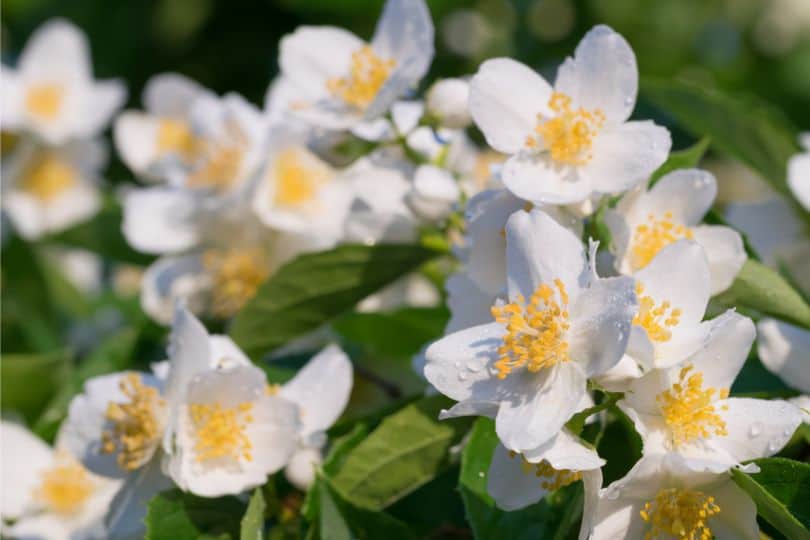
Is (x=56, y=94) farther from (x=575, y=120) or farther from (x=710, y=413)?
(x=710, y=413)

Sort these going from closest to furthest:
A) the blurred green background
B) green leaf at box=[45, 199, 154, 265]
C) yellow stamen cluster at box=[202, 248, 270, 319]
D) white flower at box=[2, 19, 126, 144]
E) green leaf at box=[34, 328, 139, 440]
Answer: green leaf at box=[34, 328, 139, 440], yellow stamen cluster at box=[202, 248, 270, 319], green leaf at box=[45, 199, 154, 265], white flower at box=[2, 19, 126, 144], the blurred green background

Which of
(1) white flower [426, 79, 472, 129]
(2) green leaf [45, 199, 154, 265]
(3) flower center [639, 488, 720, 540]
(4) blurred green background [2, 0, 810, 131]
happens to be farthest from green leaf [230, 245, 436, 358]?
(4) blurred green background [2, 0, 810, 131]

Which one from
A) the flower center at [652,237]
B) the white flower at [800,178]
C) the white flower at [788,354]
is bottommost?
the white flower at [788,354]

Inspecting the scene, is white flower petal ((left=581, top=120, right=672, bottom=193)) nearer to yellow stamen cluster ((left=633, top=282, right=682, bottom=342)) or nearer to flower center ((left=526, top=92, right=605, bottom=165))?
flower center ((left=526, top=92, right=605, bottom=165))

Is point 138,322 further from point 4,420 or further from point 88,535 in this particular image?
point 88,535

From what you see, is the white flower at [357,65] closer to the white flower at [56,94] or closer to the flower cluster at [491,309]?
the flower cluster at [491,309]

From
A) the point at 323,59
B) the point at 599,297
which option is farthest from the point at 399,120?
the point at 599,297

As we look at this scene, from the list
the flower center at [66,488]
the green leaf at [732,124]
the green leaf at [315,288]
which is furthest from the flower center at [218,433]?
the green leaf at [732,124]
